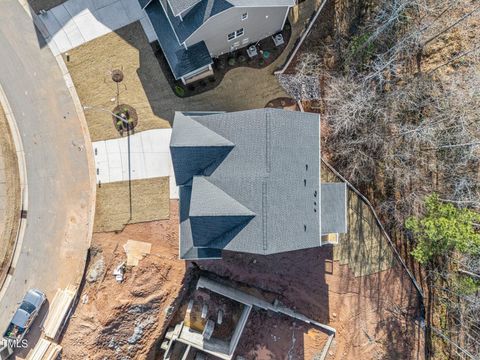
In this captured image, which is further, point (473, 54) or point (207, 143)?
point (473, 54)

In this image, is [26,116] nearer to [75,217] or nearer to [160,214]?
[75,217]

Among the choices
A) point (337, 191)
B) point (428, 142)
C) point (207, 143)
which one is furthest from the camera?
point (428, 142)

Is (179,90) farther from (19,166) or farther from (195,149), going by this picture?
(19,166)

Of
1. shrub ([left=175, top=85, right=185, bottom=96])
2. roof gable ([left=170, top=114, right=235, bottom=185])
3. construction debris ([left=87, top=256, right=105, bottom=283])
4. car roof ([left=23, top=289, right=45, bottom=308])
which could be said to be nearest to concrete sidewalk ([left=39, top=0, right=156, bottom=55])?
shrub ([left=175, top=85, right=185, bottom=96])

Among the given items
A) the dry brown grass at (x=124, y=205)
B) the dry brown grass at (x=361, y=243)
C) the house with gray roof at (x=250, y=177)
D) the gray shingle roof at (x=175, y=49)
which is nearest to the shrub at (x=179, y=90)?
the gray shingle roof at (x=175, y=49)

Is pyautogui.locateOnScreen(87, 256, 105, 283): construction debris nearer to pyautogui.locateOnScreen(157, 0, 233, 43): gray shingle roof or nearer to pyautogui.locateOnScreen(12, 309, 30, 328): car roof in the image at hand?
pyautogui.locateOnScreen(12, 309, 30, 328): car roof

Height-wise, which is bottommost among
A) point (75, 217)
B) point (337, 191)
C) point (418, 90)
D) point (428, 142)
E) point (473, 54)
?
point (75, 217)

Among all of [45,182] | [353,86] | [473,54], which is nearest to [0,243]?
[45,182]
